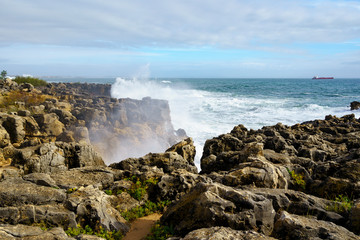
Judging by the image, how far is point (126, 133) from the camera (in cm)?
2373

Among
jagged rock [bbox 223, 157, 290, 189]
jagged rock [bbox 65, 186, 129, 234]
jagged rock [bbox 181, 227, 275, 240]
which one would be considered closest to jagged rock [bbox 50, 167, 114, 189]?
jagged rock [bbox 65, 186, 129, 234]

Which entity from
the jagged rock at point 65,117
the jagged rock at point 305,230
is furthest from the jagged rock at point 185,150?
the jagged rock at point 65,117

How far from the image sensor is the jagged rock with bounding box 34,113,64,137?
64.0 ft

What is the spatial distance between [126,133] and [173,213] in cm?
1702

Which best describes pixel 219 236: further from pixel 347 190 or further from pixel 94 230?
pixel 347 190

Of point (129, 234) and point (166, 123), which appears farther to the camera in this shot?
point (166, 123)

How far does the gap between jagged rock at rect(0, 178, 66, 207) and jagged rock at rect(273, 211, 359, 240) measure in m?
6.09

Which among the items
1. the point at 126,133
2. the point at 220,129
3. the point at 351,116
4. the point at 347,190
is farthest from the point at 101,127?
the point at 351,116

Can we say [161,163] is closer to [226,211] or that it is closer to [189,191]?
[189,191]

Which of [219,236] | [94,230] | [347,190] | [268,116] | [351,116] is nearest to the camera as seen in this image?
[219,236]

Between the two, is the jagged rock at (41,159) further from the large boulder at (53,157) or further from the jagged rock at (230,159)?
the jagged rock at (230,159)

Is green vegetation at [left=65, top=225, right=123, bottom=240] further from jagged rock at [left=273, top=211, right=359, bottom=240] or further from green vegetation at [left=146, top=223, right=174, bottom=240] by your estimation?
jagged rock at [left=273, top=211, right=359, bottom=240]

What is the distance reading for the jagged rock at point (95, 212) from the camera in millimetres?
7469

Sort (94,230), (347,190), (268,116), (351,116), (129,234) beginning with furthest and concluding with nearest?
1. (268,116)
2. (351,116)
3. (347,190)
4. (129,234)
5. (94,230)
